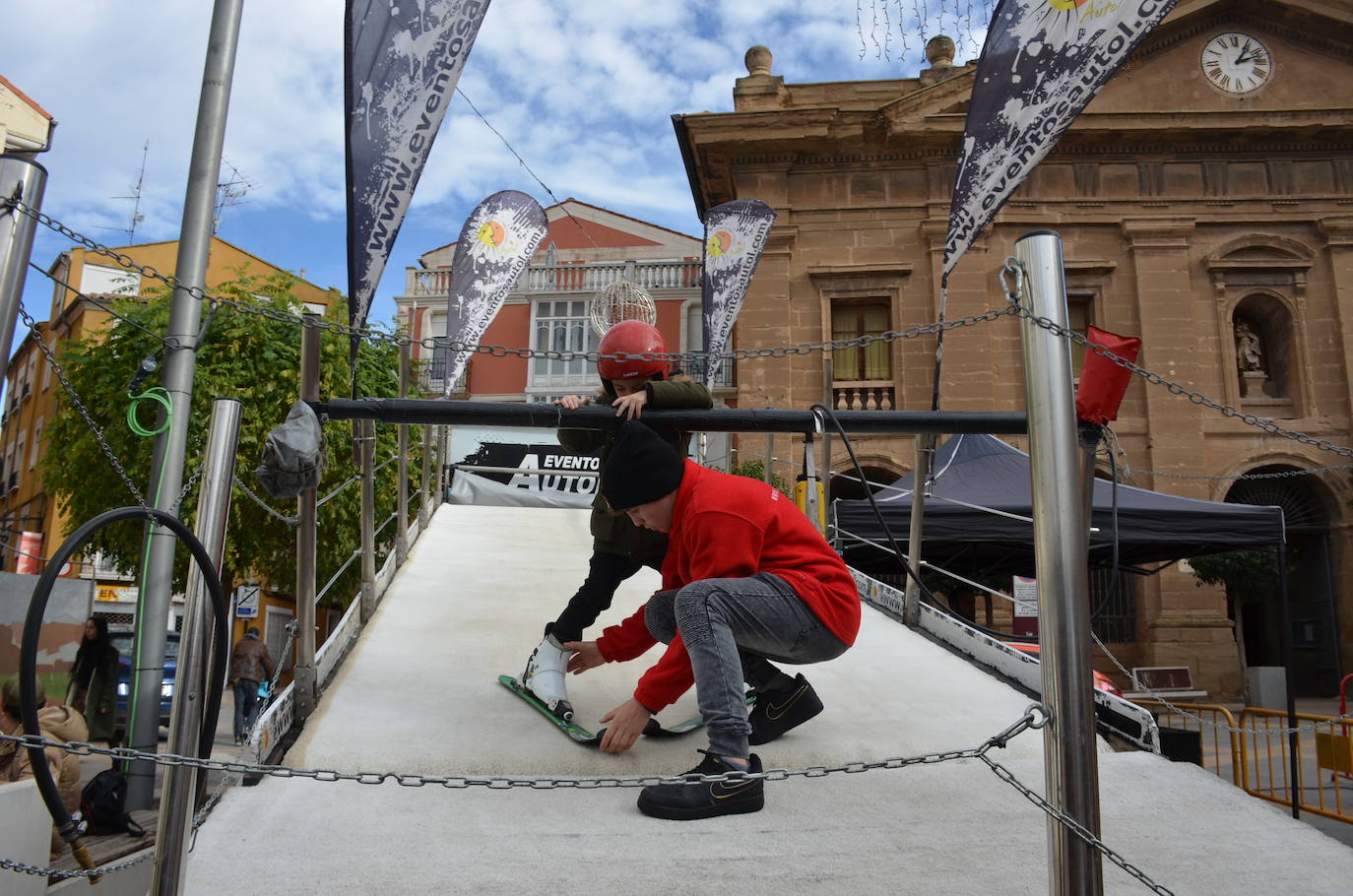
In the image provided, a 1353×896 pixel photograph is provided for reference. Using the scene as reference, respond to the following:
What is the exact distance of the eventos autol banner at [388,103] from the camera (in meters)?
4.07

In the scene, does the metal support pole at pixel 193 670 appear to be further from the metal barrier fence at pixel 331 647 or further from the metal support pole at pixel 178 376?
the metal support pole at pixel 178 376

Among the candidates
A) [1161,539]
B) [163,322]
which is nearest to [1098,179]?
[1161,539]

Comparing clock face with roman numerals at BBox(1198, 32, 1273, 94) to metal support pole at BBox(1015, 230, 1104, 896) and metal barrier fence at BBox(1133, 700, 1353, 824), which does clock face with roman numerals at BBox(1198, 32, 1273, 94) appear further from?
metal support pole at BBox(1015, 230, 1104, 896)

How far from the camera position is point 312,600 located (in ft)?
10.9

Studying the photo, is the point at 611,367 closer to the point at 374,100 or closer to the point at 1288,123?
the point at 374,100

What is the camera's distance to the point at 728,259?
11.3 meters

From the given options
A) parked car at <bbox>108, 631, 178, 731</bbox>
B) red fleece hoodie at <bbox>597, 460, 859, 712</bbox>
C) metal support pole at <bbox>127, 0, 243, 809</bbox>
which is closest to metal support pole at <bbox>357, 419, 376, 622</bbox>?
metal support pole at <bbox>127, 0, 243, 809</bbox>

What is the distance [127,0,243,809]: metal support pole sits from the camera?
378 centimetres

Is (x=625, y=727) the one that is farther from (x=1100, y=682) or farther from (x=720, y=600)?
(x=1100, y=682)

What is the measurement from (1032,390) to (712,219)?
31.4ft

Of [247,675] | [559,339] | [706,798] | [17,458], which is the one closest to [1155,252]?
[559,339]

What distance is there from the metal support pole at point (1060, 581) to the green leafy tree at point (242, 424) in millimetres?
12559

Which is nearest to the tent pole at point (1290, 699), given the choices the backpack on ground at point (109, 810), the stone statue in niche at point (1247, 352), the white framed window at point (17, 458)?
the backpack on ground at point (109, 810)

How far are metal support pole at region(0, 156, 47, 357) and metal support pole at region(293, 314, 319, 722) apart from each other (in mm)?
888
